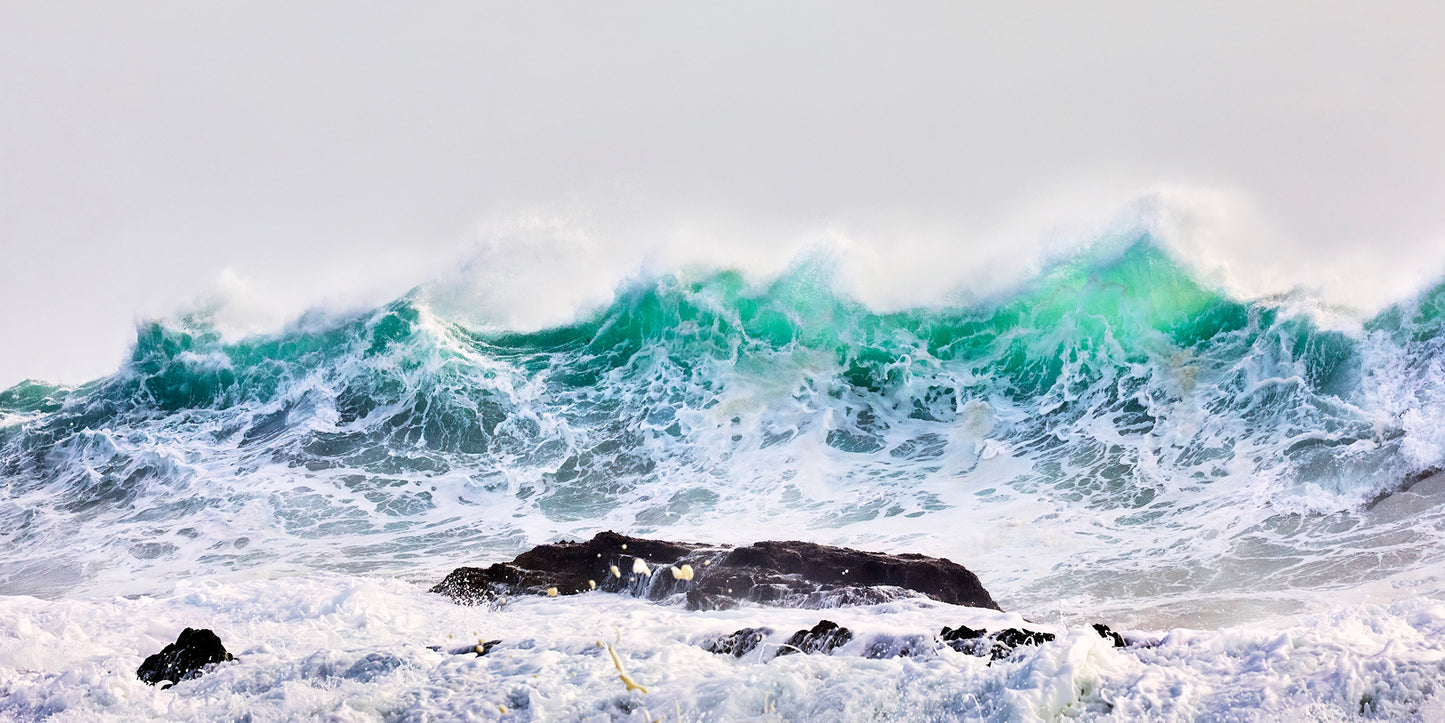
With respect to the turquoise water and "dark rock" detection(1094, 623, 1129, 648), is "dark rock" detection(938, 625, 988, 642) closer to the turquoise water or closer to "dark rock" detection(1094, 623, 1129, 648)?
"dark rock" detection(1094, 623, 1129, 648)

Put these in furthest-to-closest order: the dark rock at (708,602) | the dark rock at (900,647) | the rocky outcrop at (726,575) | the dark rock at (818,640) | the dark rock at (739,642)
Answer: the rocky outcrop at (726,575) → the dark rock at (708,602) → the dark rock at (739,642) → the dark rock at (818,640) → the dark rock at (900,647)

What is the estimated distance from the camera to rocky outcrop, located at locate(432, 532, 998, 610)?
24.1 ft

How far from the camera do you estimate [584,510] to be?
13844 mm

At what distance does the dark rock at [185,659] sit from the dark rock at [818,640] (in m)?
3.39

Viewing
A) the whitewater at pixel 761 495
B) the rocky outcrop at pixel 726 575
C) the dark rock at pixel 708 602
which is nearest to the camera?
the whitewater at pixel 761 495

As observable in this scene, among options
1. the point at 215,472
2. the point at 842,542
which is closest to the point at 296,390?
the point at 215,472

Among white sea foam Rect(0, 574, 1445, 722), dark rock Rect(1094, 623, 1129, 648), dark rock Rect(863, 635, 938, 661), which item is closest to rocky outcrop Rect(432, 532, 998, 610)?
white sea foam Rect(0, 574, 1445, 722)

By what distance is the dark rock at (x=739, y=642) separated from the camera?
4.94 metres

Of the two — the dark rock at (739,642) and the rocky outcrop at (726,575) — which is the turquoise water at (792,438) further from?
the dark rock at (739,642)

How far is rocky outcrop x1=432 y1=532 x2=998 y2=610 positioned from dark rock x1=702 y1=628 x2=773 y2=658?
1860 mm

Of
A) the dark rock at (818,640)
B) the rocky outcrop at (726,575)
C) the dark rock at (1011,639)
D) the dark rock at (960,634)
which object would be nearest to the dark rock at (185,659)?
the rocky outcrop at (726,575)

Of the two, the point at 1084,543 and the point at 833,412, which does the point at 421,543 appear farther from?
the point at 1084,543

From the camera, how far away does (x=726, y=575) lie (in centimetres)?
777

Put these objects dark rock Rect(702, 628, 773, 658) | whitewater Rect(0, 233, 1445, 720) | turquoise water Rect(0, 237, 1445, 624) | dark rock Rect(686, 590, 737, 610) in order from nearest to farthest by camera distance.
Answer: whitewater Rect(0, 233, 1445, 720), dark rock Rect(702, 628, 773, 658), dark rock Rect(686, 590, 737, 610), turquoise water Rect(0, 237, 1445, 624)
